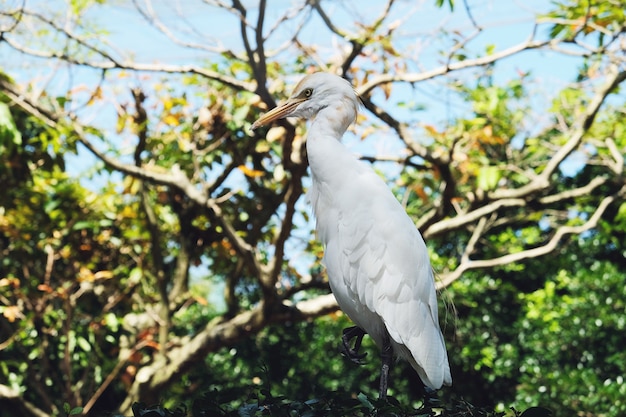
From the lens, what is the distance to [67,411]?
1720 millimetres

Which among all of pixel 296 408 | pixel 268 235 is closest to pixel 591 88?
pixel 268 235

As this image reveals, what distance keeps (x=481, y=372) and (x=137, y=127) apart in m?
3.29

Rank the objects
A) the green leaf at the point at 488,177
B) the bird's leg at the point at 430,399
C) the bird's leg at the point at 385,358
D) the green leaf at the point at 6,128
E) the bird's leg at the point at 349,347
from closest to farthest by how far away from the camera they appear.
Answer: the bird's leg at the point at 430,399
the bird's leg at the point at 385,358
the bird's leg at the point at 349,347
the green leaf at the point at 6,128
the green leaf at the point at 488,177

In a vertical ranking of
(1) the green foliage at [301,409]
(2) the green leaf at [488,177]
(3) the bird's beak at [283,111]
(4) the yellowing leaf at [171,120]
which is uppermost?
(3) the bird's beak at [283,111]

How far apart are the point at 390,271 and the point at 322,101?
60 centimetres

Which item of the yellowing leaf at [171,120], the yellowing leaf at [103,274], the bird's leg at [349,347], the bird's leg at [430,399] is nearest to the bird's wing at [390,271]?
the bird's leg at [349,347]

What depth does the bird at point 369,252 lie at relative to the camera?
7.55 feet

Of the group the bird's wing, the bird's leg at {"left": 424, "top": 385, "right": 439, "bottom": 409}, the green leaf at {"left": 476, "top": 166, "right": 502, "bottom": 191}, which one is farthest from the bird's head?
the green leaf at {"left": 476, "top": 166, "right": 502, "bottom": 191}

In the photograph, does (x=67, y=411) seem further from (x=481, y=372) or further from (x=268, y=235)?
(x=481, y=372)

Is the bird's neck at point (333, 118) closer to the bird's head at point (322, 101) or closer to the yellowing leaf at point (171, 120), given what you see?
the bird's head at point (322, 101)

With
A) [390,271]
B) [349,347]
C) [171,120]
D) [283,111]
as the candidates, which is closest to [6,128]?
[171,120]

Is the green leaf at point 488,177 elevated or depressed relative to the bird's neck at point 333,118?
depressed

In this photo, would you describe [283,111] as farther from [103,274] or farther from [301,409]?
[103,274]

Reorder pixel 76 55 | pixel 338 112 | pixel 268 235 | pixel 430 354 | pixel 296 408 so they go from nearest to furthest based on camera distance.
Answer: pixel 296 408
pixel 430 354
pixel 338 112
pixel 76 55
pixel 268 235
